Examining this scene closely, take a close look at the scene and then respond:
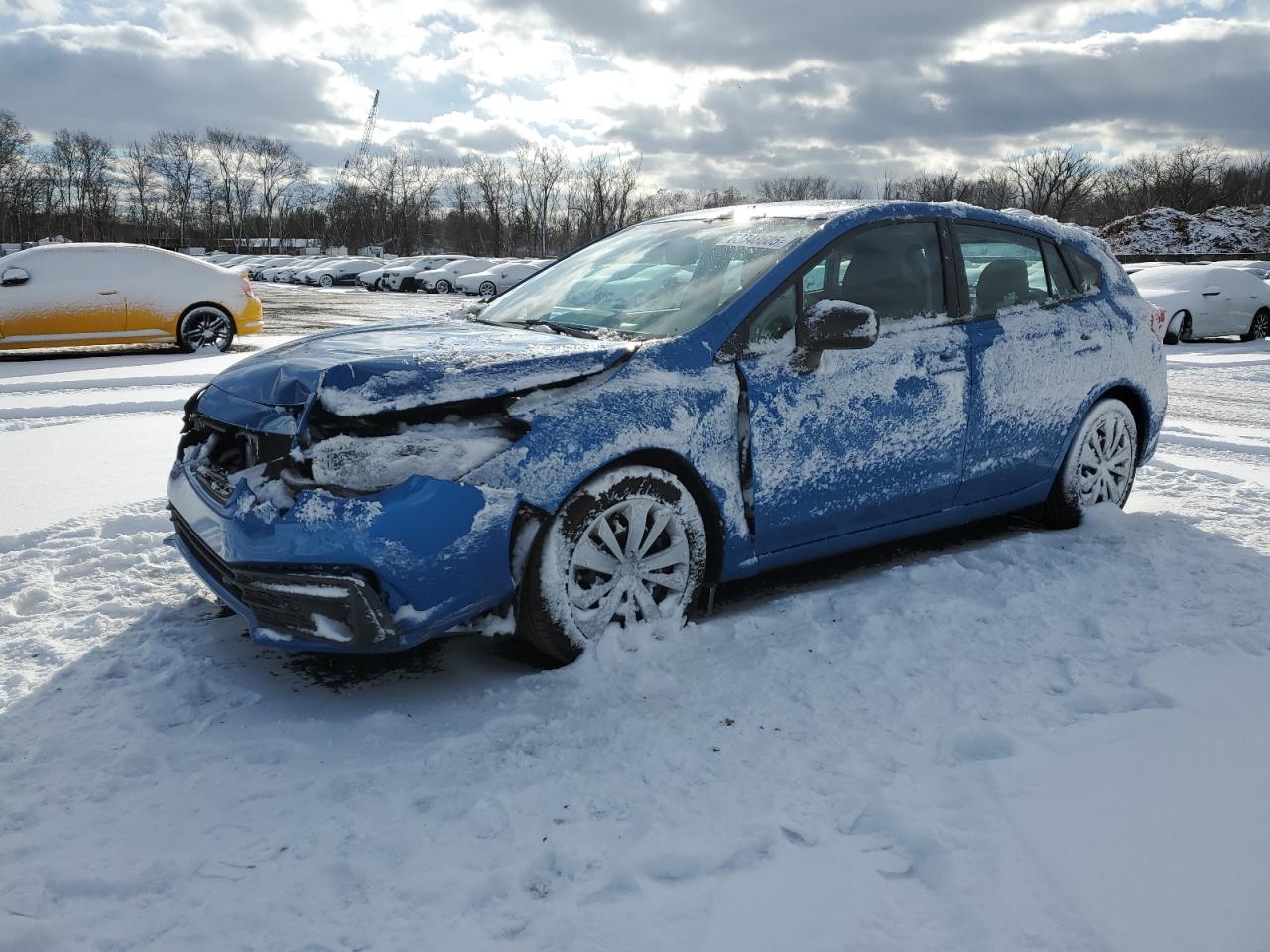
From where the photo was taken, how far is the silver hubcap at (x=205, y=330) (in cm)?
1323

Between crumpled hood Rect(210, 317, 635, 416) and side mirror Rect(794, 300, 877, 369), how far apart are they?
680mm

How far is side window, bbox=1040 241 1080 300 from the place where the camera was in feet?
15.7

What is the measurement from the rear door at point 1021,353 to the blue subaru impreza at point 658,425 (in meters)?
0.01

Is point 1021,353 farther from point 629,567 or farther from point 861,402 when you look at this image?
point 629,567

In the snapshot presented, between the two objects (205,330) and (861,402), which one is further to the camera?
(205,330)

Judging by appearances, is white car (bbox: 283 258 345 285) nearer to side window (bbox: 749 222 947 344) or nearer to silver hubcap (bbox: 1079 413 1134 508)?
silver hubcap (bbox: 1079 413 1134 508)

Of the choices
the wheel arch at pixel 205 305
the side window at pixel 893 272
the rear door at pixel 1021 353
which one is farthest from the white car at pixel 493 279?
the side window at pixel 893 272

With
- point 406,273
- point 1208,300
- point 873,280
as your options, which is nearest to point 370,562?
point 873,280

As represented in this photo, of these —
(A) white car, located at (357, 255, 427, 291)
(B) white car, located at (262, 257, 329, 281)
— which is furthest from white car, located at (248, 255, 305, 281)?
(A) white car, located at (357, 255, 427, 291)

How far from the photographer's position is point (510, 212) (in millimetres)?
85938

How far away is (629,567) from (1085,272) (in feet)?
10.3

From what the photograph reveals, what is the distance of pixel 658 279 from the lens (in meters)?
4.05

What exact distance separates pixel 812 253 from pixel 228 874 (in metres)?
2.87

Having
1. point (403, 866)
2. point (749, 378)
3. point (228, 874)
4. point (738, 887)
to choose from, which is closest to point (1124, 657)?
point (749, 378)
